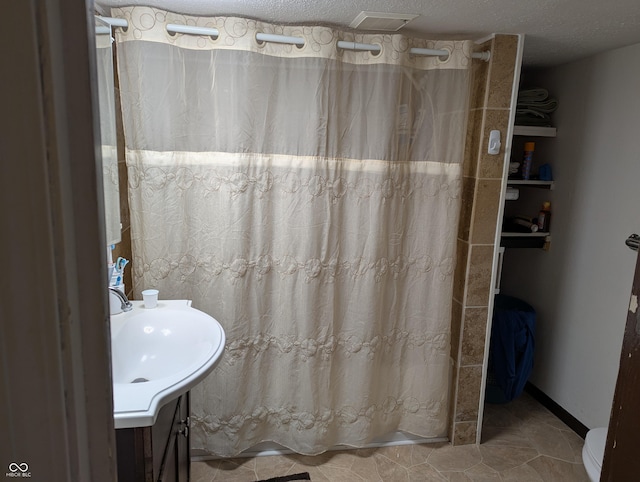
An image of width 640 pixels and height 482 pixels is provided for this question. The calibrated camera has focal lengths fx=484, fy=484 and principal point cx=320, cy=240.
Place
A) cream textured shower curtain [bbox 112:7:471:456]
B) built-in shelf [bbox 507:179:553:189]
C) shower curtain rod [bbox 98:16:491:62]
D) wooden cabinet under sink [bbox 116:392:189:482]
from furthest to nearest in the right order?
built-in shelf [bbox 507:179:553:189] < cream textured shower curtain [bbox 112:7:471:456] < shower curtain rod [bbox 98:16:491:62] < wooden cabinet under sink [bbox 116:392:189:482]

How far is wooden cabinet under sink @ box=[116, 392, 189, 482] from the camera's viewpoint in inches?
44.2

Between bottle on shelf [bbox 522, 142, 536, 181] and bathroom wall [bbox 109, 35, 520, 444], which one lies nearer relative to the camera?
bathroom wall [bbox 109, 35, 520, 444]

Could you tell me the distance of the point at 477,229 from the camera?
2328 mm

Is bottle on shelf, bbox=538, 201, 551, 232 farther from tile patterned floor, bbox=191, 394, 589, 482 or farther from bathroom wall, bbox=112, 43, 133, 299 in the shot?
bathroom wall, bbox=112, 43, 133, 299

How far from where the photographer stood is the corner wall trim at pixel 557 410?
2.61 meters

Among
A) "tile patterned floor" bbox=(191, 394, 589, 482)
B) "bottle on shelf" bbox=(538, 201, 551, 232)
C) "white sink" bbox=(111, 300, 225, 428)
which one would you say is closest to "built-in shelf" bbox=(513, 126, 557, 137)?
"bottle on shelf" bbox=(538, 201, 551, 232)

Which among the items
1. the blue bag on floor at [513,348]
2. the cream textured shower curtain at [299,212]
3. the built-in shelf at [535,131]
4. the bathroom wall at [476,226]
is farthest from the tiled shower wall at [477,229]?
the built-in shelf at [535,131]

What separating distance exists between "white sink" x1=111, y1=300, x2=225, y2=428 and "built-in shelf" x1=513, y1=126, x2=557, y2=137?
199 centimetres

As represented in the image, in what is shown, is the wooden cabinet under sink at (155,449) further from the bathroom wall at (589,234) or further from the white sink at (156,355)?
the bathroom wall at (589,234)

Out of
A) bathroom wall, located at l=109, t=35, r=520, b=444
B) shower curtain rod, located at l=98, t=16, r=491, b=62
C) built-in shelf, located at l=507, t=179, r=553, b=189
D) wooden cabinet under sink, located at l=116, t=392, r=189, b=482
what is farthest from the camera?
built-in shelf, located at l=507, t=179, r=553, b=189

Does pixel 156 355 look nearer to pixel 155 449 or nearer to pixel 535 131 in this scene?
pixel 155 449

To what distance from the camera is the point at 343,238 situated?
86.7 inches

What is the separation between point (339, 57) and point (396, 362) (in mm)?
1447

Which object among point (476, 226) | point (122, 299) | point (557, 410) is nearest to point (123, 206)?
point (122, 299)
